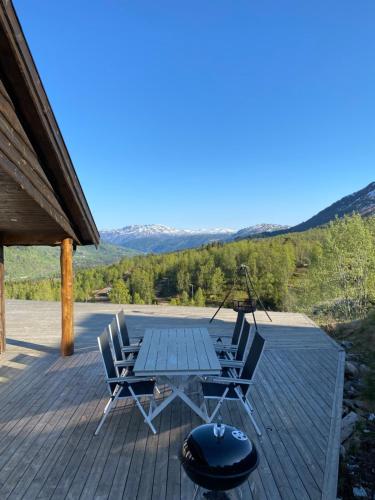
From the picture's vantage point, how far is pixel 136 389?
3.47m

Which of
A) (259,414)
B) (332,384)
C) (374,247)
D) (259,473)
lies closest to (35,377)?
(259,414)

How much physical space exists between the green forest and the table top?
20.1m

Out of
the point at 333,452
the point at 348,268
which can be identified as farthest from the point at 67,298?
the point at 348,268

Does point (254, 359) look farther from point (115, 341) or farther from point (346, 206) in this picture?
point (346, 206)

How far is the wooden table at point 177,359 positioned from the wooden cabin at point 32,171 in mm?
2060

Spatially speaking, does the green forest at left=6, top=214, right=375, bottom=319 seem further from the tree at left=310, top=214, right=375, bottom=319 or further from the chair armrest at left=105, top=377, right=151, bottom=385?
the chair armrest at left=105, top=377, right=151, bottom=385

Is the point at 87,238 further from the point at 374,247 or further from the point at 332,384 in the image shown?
the point at 374,247

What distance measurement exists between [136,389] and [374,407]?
3344 mm

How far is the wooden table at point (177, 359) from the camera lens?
10.9 feet

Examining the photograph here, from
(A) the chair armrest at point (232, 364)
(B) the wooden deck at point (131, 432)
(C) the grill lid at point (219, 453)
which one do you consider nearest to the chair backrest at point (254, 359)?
(A) the chair armrest at point (232, 364)

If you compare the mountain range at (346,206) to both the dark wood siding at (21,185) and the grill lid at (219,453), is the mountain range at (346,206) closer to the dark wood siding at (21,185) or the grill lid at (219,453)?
the dark wood siding at (21,185)

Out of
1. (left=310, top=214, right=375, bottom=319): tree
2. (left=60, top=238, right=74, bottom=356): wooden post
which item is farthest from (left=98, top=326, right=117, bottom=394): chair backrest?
(left=310, top=214, right=375, bottom=319): tree

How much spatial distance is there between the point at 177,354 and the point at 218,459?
6.74ft

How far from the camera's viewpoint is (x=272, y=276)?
5156cm
